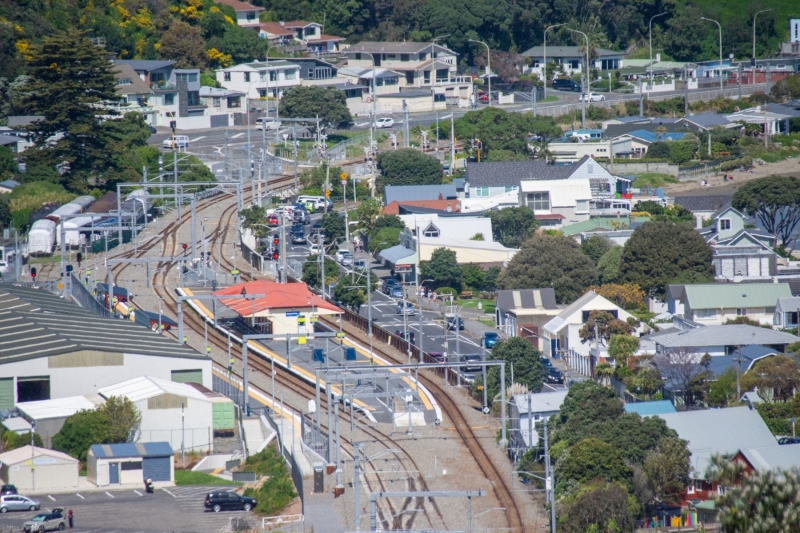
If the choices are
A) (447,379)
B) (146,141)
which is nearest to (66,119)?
(146,141)

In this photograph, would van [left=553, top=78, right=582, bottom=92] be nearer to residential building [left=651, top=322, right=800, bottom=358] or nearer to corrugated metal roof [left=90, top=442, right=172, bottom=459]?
residential building [left=651, top=322, right=800, bottom=358]

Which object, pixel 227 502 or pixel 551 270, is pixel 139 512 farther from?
pixel 551 270

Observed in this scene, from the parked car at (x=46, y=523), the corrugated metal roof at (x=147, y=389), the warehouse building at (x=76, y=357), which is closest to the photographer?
the parked car at (x=46, y=523)

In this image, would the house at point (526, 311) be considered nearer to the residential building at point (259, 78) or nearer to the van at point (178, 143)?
the van at point (178, 143)

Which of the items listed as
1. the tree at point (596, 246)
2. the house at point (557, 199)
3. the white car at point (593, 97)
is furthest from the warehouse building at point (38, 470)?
the white car at point (593, 97)

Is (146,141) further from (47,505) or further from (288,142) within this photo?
(47,505)
